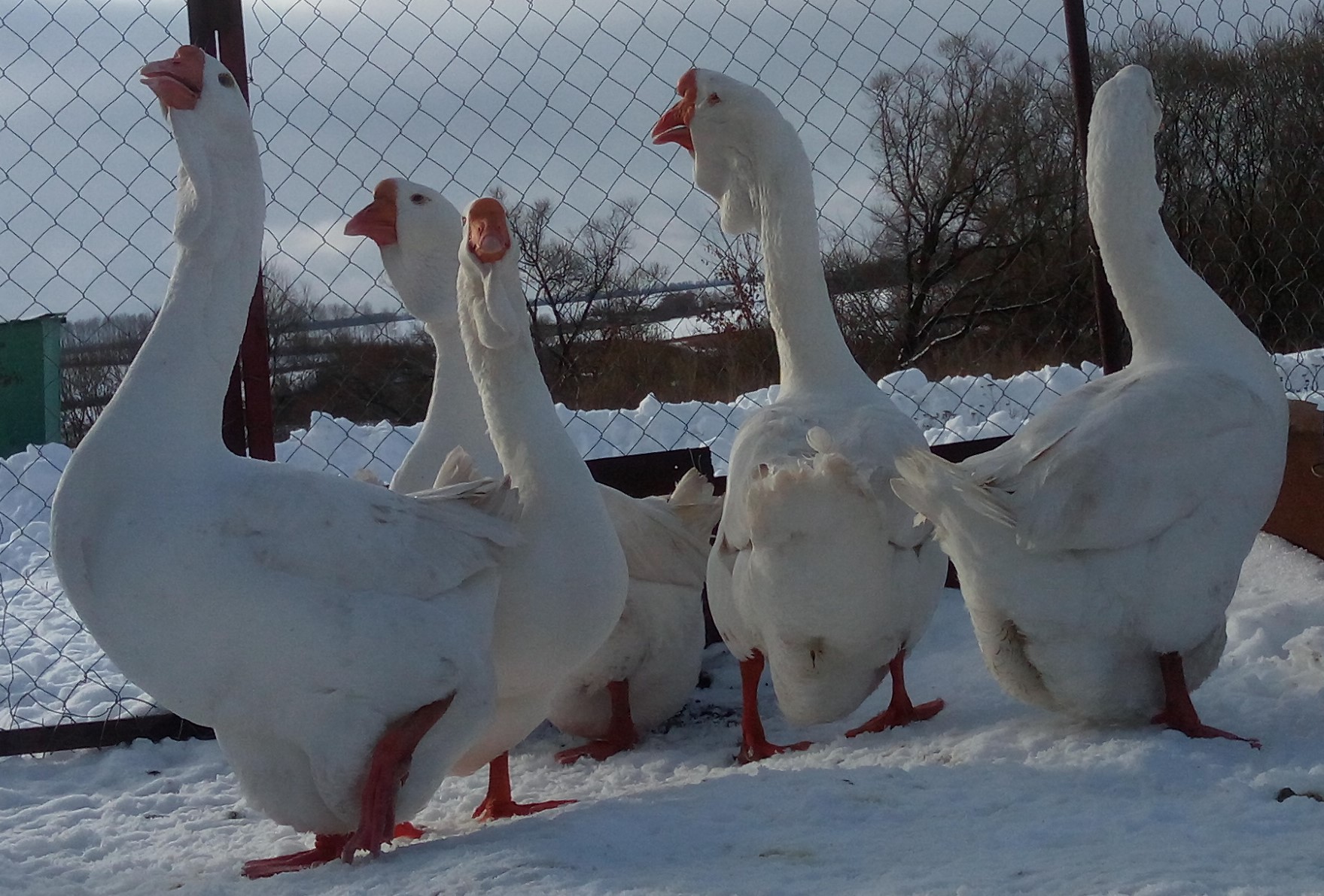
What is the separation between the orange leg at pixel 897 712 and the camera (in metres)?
3.13

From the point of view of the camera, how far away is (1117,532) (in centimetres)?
252

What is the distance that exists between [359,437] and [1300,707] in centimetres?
457

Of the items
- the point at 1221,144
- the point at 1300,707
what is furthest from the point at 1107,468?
the point at 1221,144

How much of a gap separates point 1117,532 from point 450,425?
1.92 m

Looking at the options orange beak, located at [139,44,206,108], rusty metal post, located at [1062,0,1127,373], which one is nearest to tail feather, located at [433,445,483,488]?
orange beak, located at [139,44,206,108]

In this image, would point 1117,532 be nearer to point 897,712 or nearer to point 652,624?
point 897,712

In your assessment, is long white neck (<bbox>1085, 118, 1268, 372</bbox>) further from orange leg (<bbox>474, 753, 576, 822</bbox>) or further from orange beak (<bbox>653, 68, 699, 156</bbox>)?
orange leg (<bbox>474, 753, 576, 822</bbox>)

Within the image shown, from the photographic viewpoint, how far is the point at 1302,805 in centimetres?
203

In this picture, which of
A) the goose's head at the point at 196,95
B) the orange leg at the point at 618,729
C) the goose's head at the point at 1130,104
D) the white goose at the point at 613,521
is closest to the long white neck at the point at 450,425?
the white goose at the point at 613,521

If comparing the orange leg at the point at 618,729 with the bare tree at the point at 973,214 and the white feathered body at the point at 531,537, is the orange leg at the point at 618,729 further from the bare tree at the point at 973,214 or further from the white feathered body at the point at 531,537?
the bare tree at the point at 973,214

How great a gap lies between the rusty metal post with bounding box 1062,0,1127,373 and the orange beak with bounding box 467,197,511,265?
2.15 metres

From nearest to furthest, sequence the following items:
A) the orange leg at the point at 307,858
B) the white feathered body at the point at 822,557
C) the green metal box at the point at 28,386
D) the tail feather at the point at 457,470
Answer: the orange leg at the point at 307,858 < the white feathered body at the point at 822,557 < the tail feather at the point at 457,470 < the green metal box at the point at 28,386

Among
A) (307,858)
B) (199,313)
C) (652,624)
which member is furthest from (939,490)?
(199,313)

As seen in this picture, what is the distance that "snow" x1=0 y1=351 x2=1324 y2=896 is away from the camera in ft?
6.00
